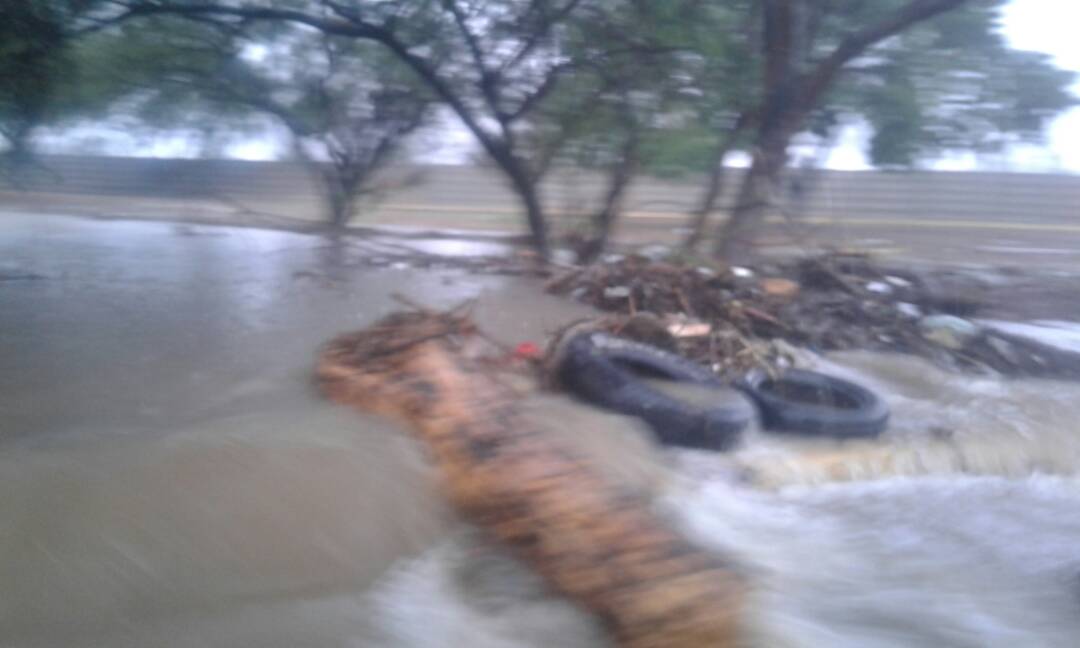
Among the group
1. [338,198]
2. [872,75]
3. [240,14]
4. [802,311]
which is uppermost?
[240,14]

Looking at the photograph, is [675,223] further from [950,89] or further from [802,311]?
[802,311]

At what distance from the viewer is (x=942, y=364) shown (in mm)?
9602

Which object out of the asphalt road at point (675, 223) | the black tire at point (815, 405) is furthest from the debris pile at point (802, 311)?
the asphalt road at point (675, 223)

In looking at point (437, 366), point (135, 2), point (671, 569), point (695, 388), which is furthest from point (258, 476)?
point (135, 2)

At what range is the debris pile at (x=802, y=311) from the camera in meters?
9.08

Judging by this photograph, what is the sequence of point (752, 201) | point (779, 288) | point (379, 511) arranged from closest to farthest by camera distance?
point (379, 511), point (779, 288), point (752, 201)

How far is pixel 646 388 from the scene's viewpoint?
7238 mm

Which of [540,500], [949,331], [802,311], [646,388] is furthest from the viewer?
[802,311]

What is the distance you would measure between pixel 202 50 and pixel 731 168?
7110 mm

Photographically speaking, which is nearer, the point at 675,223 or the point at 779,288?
the point at 779,288

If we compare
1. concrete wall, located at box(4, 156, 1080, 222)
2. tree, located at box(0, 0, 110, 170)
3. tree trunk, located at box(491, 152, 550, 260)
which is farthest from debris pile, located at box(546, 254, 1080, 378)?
concrete wall, located at box(4, 156, 1080, 222)

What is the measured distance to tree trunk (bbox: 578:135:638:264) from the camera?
1315 centimetres

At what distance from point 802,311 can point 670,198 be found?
736 centimetres

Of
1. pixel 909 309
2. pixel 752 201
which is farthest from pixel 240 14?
pixel 909 309
